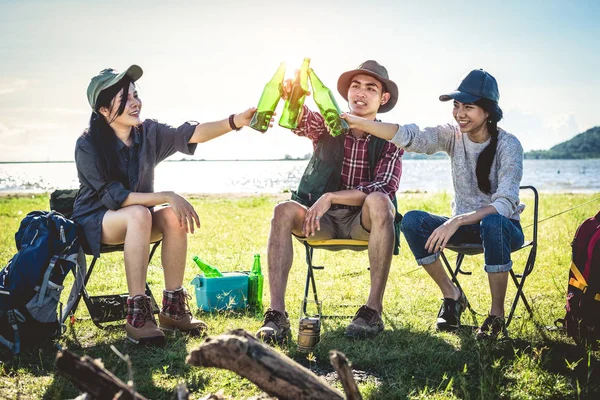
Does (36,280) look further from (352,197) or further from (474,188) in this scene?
(474,188)

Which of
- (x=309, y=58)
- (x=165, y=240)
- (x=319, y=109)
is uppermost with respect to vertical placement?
(x=309, y=58)

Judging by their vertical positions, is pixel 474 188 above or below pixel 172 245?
above

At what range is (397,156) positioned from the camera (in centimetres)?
433

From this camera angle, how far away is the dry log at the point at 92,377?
5.96 ft

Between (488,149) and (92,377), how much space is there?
3042mm

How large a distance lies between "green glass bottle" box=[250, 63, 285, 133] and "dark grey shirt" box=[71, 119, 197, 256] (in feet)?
1.58

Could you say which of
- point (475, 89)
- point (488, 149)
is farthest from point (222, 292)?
point (475, 89)

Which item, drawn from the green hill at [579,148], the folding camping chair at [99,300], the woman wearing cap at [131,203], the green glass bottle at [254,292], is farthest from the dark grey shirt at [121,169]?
the green hill at [579,148]

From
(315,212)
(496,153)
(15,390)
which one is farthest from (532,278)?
(15,390)

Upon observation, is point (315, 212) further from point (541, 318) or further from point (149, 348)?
point (541, 318)

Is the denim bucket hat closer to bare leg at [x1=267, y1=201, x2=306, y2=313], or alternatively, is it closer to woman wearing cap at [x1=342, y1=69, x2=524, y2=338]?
woman wearing cap at [x1=342, y1=69, x2=524, y2=338]

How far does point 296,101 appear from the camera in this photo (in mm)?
4207

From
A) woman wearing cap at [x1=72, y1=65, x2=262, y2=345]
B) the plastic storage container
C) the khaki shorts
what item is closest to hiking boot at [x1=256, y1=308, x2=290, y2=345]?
woman wearing cap at [x1=72, y1=65, x2=262, y2=345]

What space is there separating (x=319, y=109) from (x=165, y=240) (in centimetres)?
136
